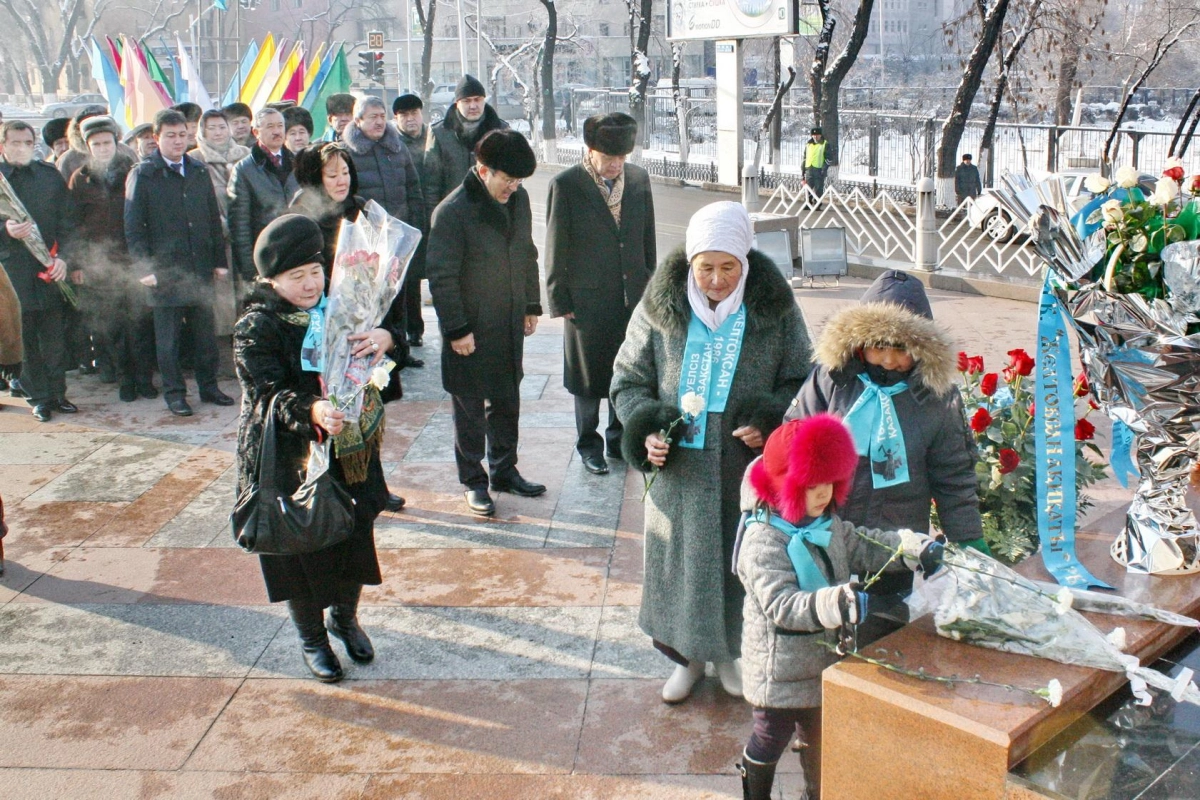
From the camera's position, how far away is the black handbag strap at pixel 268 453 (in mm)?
4191

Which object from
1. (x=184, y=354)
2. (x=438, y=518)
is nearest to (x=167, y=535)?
(x=438, y=518)

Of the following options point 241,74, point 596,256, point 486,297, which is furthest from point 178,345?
point 241,74

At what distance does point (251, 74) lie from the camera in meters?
15.8

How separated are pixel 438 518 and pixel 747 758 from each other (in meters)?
3.08

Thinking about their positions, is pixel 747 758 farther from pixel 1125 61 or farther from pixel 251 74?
pixel 1125 61

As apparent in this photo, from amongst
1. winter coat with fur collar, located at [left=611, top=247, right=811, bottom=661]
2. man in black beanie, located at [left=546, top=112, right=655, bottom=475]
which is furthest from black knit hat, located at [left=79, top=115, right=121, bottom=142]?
winter coat with fur collar, located at [left=611, top=247, right=811, bottom=661]

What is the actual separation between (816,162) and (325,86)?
8976 millimetres

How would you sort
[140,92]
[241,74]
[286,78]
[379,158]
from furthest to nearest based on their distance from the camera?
1. [241,74]
2. [286,78]
3. [140,92]
4. [379,158]

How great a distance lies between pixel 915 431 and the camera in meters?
3.51

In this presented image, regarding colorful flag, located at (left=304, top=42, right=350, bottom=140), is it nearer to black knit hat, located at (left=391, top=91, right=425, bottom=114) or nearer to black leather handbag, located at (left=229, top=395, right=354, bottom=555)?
black knit hat, located at (left=391, top=91, right=425, bottom=114)

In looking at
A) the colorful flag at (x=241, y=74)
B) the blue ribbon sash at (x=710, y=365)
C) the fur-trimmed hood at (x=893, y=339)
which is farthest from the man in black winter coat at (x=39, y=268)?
the colorful flag at (x=241, y=74)

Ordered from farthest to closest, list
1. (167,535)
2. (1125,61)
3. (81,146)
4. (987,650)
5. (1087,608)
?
(1125,61)
(81,146)
(167,535)
(1087,608)
(987,650)

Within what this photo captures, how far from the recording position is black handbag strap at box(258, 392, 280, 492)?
4.19m

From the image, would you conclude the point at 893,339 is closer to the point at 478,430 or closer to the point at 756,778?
the point at 756,778
